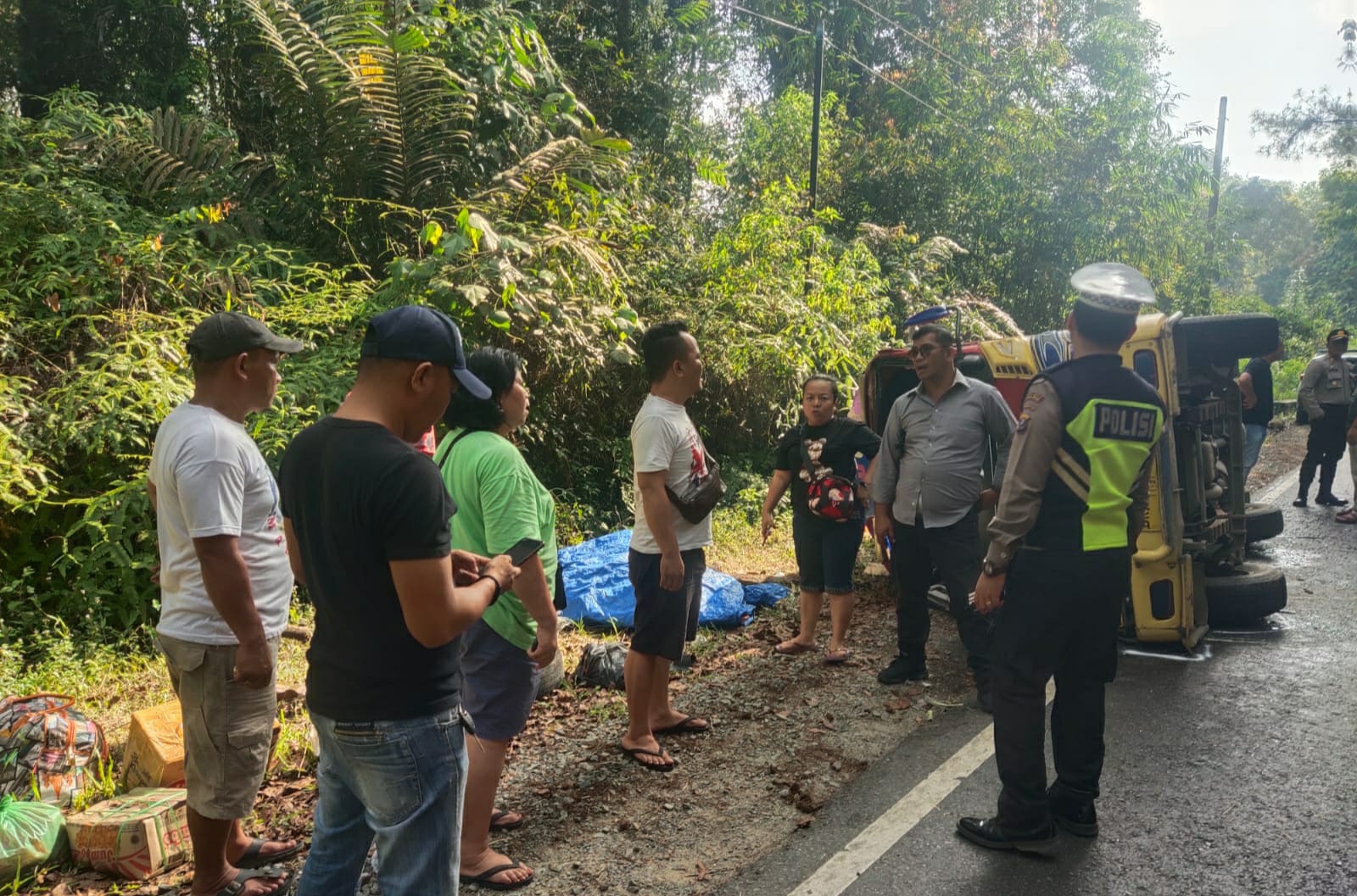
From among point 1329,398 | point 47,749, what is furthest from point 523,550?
point 1329,398

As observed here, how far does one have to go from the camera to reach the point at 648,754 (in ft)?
14.3

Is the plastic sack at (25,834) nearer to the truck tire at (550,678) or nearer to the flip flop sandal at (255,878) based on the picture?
the flip flop sandal at (255,878)

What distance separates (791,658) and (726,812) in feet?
6.83

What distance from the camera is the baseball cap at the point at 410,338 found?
216 cm

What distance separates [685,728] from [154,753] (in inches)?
91.8

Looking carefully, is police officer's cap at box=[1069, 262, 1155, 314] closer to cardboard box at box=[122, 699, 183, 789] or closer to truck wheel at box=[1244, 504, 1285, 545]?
cardboard box at box=[122, 699, 183, 789]

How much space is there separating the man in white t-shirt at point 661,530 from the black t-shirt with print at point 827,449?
1441 millimetres

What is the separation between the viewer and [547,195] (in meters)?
7.69

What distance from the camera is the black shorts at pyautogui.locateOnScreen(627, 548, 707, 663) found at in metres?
4.40

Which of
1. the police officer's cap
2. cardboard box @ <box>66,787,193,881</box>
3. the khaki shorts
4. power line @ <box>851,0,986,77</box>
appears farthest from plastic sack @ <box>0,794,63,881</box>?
power line @ <box>851,0,986,77</box>

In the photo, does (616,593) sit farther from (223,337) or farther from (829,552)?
(223,337)

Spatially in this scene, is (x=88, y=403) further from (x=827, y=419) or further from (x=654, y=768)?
(x=827, y=419)

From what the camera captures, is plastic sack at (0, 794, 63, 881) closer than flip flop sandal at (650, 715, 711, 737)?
A: Yes

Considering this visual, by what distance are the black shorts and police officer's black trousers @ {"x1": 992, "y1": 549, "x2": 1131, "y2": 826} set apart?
1415mm
